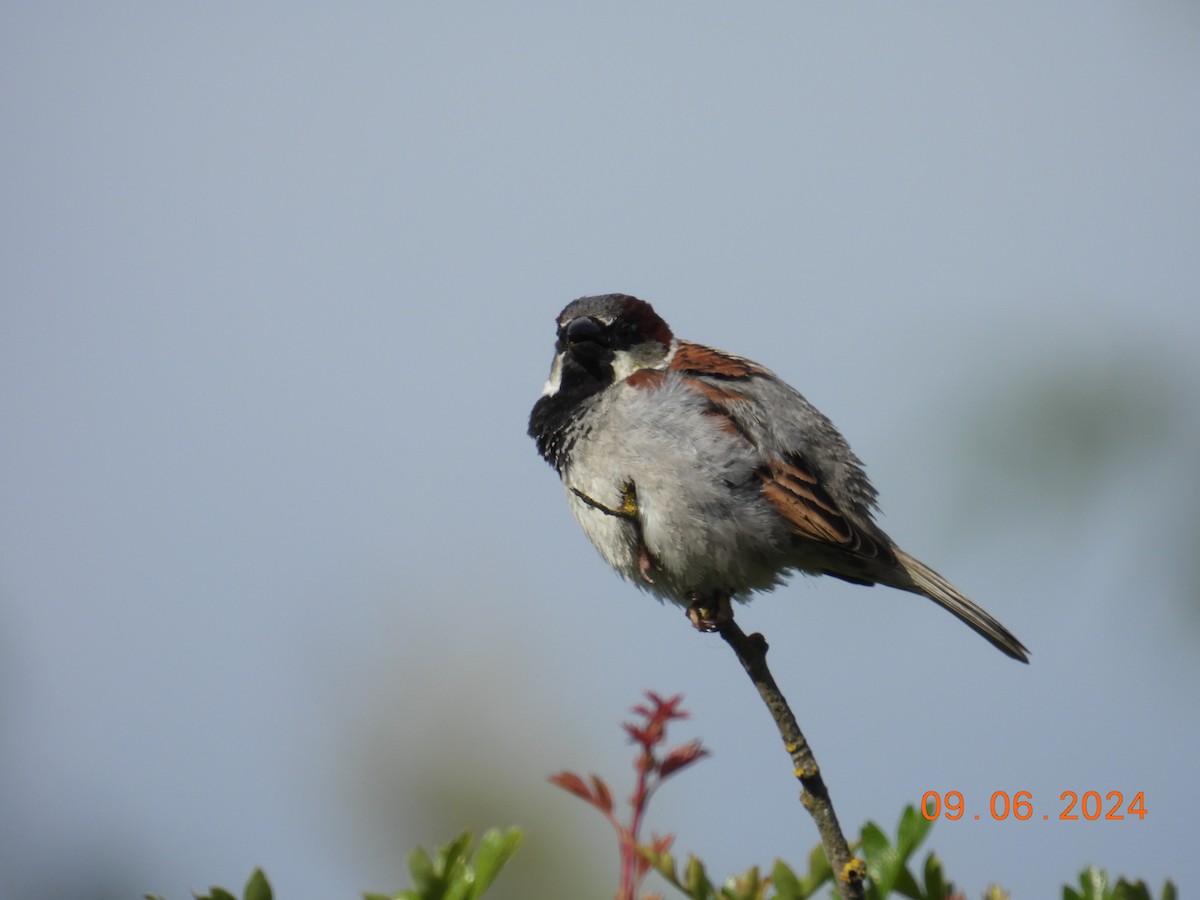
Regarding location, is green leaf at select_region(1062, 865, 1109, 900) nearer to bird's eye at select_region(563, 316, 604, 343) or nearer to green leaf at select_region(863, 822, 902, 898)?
green leaf at select_region(863, 822, 902, 898)

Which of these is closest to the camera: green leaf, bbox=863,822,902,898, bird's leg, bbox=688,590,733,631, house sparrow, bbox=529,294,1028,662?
green leaf, bbox=863,822,902,898

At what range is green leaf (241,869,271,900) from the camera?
1.63 meters

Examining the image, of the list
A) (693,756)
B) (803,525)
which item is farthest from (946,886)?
(803,525)

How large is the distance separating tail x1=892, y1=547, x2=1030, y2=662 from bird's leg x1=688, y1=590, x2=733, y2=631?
1.09 meters

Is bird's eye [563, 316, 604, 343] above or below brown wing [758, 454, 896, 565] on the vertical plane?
above

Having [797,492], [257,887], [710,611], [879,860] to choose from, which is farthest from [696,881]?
[797,492]

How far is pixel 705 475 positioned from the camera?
3621 millimetres

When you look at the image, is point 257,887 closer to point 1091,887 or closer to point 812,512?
point 1091,887

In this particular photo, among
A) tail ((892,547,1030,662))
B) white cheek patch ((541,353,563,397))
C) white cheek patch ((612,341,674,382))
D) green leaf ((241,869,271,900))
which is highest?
white cheek patch ((612,341,674,382))

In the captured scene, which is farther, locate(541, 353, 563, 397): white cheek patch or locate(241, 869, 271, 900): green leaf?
locate(541, 353, 563, 397): white cheek patch

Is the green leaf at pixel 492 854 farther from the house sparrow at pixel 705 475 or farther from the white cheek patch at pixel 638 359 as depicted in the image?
the white cheek patch at pixel 638 359

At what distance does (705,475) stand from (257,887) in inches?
85.4

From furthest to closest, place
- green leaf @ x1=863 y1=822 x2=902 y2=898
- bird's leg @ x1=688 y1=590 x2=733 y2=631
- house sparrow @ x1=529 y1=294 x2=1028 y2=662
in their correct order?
house sparrow @ x1=529 y1=294 x2=1028 y2=662 < bird's leg @ x1=688 y1=590 x2=733 y2=631 < green leaf @ x1=863 y1=822 x2=902 y2=898

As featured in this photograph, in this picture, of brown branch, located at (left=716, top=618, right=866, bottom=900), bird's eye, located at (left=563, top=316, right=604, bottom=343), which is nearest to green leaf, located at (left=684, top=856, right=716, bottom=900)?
brown branch, located at (left=716, top=618, right=866, bottom=900)
